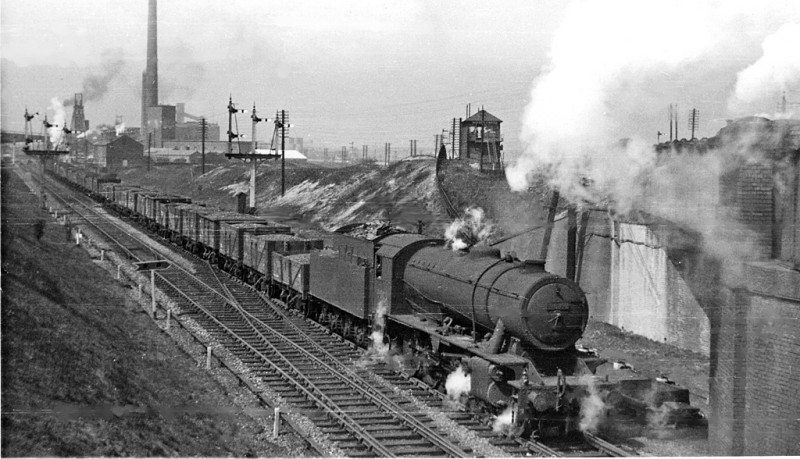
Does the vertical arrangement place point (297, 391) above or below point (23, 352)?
below

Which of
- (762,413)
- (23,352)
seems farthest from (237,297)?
(762,413)

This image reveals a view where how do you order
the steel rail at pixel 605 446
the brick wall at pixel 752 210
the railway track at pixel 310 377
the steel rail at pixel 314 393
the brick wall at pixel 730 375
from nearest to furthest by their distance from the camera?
1. the brick wall at pixel 752 210
2. the brick wall at pixel 730 375
3. the steel rail at pixel 605 446
4. the steel rail at pixel 314 393
5. the railway track at pixel 310 377

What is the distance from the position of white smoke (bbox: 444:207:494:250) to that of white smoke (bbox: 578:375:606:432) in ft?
11.4

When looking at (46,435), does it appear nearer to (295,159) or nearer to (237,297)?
(237,297)

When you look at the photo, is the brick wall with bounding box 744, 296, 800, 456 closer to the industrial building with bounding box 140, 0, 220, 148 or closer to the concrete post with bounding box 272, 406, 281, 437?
the concrete post with bounding box 272, 406, 281, 437

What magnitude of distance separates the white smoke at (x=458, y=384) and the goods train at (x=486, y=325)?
176mm

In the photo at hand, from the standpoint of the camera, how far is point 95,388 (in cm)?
1110

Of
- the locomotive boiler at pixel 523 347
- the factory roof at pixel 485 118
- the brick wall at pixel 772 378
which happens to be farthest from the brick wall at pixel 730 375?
the factory roof at pixel 485 118

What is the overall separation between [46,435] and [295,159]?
286 feet

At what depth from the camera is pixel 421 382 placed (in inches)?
572

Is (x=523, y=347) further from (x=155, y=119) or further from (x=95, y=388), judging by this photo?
(x=155, y=119)

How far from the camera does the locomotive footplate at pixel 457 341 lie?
447 inches

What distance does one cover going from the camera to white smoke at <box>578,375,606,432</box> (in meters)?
11.3

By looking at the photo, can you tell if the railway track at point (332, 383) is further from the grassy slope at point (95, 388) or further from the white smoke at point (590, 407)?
the grassy slope at point (95, 388)
